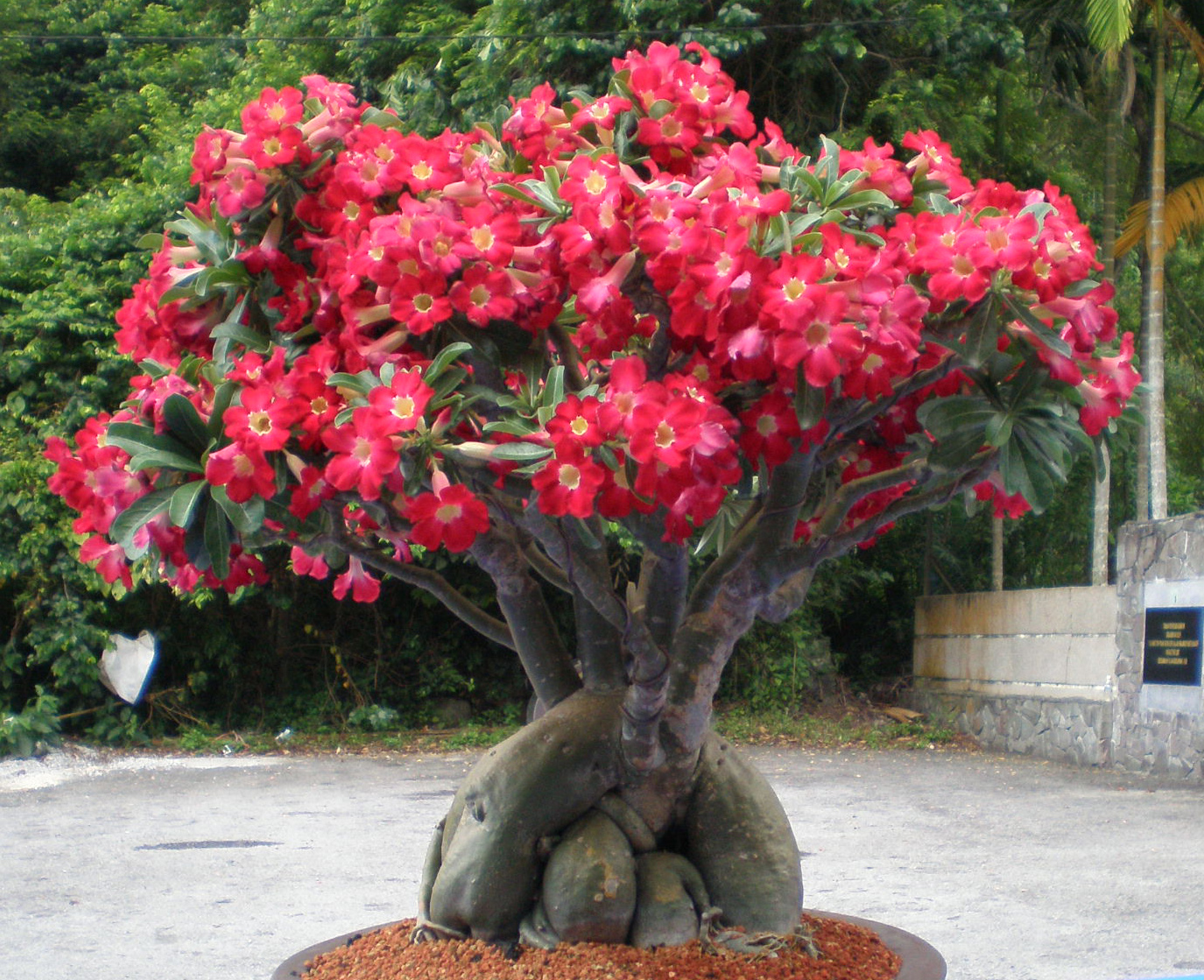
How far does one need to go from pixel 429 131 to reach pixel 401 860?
22.7 ft

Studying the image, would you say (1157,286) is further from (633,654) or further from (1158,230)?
(633,654)

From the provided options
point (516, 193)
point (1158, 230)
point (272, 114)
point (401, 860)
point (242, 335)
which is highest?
point (1158, 230)

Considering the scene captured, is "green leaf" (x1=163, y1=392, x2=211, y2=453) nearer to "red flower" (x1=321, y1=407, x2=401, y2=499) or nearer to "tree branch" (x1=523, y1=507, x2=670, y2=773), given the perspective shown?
"red flower" (x1=321, y1=407, x2=401, y2=499)

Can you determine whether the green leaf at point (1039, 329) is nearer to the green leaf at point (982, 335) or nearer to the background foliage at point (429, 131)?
the green leaf at point (982, 335)

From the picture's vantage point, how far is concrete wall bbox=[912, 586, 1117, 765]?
1038cm

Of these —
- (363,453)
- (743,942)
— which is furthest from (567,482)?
(743,942)

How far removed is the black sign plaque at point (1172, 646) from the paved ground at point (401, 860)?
0.79 meters

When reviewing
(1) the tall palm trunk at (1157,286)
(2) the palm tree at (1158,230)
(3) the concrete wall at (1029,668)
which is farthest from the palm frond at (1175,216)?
(3) the concrete wall at (1029,668)

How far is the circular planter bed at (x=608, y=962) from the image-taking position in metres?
2.49

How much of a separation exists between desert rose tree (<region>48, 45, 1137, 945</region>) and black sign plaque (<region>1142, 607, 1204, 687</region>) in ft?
24.6

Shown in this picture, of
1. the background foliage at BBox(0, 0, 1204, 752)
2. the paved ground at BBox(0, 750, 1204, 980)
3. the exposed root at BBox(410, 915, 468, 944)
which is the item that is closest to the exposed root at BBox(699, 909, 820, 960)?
the exposed root at BBox(410, 915, 468, 944)

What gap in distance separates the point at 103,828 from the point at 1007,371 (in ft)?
23.1

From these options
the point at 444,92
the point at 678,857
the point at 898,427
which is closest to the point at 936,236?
the point at 898,427

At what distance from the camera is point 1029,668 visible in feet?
36.9
